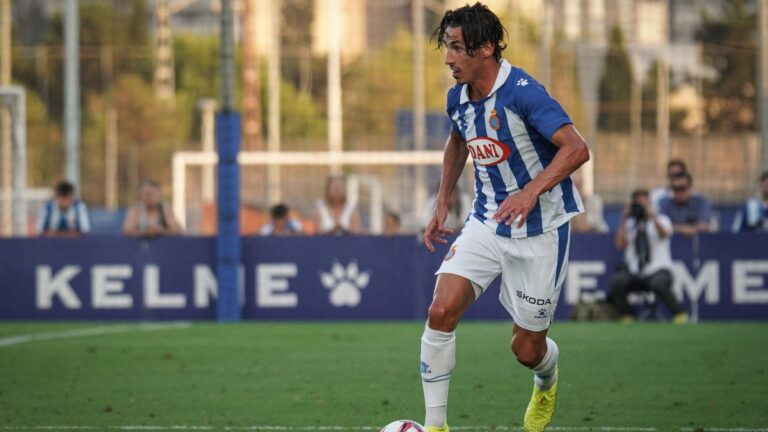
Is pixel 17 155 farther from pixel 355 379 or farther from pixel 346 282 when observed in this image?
pixel 355 379

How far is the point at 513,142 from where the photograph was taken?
25.6 ft

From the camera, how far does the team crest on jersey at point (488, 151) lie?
7.81 meters

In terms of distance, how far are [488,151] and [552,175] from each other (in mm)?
465

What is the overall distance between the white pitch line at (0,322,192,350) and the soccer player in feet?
26.3

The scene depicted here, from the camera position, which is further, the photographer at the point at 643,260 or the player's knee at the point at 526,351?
the photographer at the point at 643,260

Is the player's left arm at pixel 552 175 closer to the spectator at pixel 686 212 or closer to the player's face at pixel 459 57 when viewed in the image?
the player's face at pixel 459 57

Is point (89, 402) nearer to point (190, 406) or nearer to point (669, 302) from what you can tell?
point (190, 406)

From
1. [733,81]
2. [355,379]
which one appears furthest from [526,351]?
[733,81]

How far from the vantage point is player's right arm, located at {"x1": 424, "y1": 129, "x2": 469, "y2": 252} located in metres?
8.27

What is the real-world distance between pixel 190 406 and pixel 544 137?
3433 mm

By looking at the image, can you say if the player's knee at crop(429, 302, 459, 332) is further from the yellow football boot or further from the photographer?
the photographer

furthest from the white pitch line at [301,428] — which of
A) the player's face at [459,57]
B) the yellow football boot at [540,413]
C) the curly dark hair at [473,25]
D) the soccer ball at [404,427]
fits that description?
the curly dark hair at [473,25]

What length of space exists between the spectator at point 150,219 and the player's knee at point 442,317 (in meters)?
11.3

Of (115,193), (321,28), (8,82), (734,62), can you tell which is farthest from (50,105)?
(734,62)
